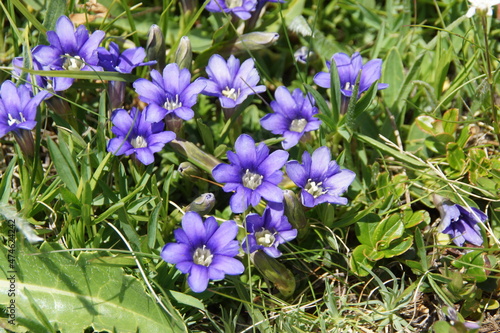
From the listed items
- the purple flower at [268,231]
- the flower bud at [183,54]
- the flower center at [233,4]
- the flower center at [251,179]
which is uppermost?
the flower center at [233,4]

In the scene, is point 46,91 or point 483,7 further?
point 46,91

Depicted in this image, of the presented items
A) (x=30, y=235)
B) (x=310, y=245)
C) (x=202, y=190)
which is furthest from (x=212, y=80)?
(x=30, y=235)

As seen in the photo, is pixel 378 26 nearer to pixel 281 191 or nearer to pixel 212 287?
pixel 281 191

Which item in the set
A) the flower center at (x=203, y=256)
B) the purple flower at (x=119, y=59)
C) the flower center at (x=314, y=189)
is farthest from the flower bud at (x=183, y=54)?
the flower center at (x=203, y=256)

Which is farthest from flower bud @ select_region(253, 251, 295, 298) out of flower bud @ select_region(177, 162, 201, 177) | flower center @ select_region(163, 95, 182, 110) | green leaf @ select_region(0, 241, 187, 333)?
flower center @ select_region(163, 95, 182, 110)

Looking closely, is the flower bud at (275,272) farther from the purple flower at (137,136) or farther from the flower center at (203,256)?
the purple flower at (137,136)

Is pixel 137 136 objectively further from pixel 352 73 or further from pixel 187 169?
pixel 352 73
